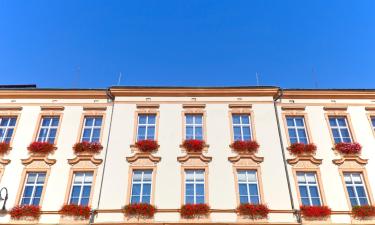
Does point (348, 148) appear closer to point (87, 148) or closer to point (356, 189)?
point (356, 189)

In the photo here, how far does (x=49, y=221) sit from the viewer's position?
55.8ft

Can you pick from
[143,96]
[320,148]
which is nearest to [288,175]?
[320,148]

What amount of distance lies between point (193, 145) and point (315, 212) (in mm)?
6651

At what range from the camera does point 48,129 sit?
20.4m

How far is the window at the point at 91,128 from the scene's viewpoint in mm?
20103

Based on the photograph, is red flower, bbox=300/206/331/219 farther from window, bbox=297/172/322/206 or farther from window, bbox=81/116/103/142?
window, bbox=81/116/103/142

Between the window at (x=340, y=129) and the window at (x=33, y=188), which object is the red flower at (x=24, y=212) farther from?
the window at (x=340, y=129)

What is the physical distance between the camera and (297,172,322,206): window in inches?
701

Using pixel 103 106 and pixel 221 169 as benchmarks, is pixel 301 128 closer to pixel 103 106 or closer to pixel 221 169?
pixel 221 169

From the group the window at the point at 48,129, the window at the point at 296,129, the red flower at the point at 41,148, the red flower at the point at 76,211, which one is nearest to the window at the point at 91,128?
the window at the point at 48,129

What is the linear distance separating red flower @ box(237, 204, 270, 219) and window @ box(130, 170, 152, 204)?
4370 millimetres

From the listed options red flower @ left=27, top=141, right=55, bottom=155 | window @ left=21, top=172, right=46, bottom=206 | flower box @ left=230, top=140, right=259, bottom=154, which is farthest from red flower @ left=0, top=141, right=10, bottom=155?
flower box @ left=230, top=140, right=259, bottom=154

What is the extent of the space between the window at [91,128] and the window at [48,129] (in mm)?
1569

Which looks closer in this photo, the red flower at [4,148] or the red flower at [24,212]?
the red flower at [24,212]
